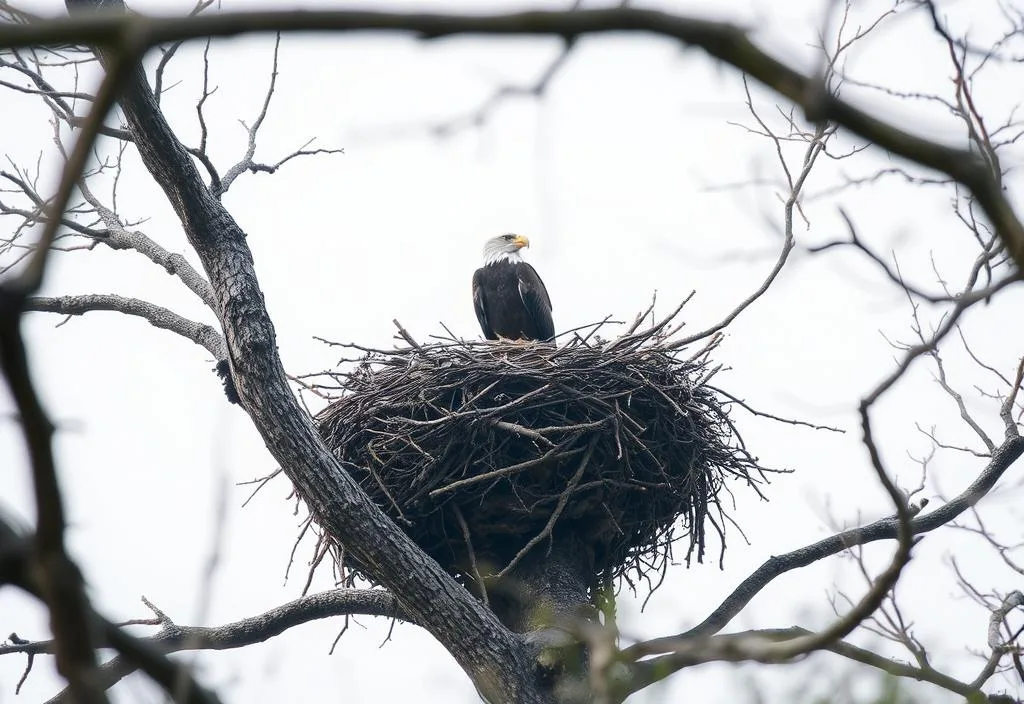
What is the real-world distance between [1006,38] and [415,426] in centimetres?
292

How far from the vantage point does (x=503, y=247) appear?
863 cm

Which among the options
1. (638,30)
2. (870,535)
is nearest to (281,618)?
(870,535)

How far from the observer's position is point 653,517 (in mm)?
5207

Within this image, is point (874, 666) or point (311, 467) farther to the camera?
point (311, 467)

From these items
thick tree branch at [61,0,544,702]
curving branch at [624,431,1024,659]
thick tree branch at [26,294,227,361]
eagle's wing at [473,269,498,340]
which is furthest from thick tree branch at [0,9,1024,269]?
eagle's wing at [473,269,498,340]

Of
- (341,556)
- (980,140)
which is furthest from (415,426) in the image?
(980,140)

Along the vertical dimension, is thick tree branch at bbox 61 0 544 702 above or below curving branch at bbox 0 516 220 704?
above

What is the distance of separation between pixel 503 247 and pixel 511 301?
2.72 ft

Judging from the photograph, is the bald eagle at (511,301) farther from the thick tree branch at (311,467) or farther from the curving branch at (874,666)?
the curving branch at (874,666)

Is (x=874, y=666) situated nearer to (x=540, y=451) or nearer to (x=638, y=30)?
(x=638, y=30)

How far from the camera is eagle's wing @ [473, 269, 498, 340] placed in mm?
8062

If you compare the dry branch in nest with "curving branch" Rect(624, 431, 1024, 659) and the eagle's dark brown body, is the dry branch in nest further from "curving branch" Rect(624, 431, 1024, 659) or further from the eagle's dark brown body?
the eagle's dark brown body

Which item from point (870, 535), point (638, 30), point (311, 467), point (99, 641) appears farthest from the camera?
point (870, 535)

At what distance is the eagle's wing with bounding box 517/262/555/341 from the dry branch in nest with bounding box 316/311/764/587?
2.21m
